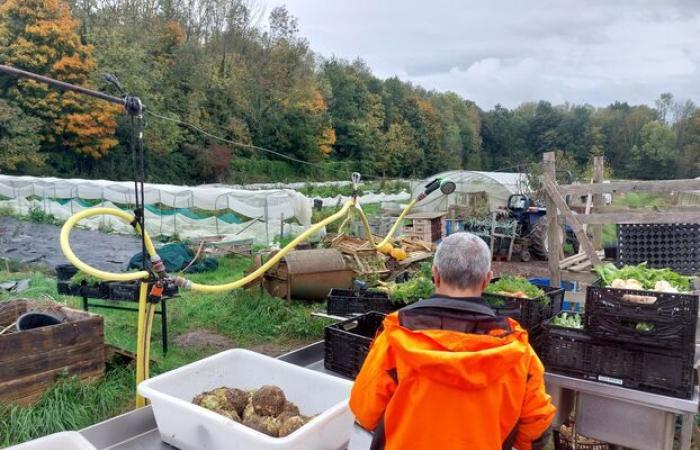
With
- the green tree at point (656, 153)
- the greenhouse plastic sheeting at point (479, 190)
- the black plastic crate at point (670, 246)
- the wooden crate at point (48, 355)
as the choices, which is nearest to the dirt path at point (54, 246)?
the wooden crate at point (48, 355)

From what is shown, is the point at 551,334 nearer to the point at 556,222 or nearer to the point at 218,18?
the point at 556,222

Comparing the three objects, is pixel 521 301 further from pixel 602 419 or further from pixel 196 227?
pixel 196 227

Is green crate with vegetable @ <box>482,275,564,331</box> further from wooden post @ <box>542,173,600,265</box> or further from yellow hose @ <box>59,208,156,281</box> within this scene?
wooden post @ <box>542,173,600,265</box>

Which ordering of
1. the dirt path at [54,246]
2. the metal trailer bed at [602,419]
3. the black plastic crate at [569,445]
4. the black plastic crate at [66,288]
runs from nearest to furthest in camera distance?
the metal trailer bed at [602,419]
the black plastic crate at [569,445]
the black plastic crate at [66,288]
the dirt path at [54,246]

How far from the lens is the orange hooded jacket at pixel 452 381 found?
1642 mm

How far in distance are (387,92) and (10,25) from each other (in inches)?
1773

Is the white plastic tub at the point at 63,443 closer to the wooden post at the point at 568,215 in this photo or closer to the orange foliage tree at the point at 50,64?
the wooden post at the point at 568,215

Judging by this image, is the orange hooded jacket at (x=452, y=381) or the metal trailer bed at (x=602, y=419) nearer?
the orange hooded jacket at (x=452, y=381)

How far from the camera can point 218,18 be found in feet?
164

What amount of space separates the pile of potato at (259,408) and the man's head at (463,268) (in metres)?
0.86

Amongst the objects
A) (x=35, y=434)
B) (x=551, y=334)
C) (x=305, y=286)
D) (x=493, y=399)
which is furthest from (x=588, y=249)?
(x=35, y=434)

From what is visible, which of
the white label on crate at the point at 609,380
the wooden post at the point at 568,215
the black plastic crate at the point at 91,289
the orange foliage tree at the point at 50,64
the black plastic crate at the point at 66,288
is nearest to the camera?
the white label on crate at the point at 609,380

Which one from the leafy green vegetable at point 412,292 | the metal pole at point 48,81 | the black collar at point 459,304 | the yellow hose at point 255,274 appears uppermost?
the metal pole at point 48,81

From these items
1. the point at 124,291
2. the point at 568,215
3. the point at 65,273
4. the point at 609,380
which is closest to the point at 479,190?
the point at 568,215
